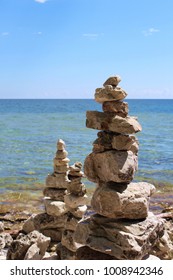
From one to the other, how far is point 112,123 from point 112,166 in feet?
3.23

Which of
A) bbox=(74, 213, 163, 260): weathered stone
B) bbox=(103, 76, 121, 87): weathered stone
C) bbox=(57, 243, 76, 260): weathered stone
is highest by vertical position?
Result: bbox=(103, 76, 121, 87): weathered stone

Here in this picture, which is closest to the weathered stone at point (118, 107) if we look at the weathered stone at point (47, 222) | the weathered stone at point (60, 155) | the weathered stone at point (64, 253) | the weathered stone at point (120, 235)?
the weathered stone at point (120, 235)

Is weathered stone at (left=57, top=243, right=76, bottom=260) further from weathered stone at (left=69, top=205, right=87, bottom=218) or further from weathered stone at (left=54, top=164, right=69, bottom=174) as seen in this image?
weathered stone at (left=54, top=164, right=69, bottom=174)

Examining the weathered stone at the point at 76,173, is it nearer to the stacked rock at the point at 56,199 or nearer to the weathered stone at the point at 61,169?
the stacked rock at the point at 56,199

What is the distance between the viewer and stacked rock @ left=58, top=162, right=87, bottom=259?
12.7 metres

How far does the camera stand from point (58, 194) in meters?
15.0

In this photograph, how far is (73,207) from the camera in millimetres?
13023

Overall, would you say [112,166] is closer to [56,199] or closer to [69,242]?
[69,242]

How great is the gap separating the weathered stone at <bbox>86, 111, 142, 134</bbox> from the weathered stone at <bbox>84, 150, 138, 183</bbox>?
0.58m

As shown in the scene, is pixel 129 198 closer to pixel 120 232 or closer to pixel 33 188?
pixel 120 232

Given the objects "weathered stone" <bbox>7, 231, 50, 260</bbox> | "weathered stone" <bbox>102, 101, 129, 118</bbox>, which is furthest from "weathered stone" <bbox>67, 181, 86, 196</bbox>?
"weathered stone" <bbox>102, 101, 129, 118</bbox>

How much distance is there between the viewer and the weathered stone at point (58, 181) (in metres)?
14.9

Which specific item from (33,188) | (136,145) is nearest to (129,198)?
(136,145)

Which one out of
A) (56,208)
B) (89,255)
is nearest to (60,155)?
(56,208)
